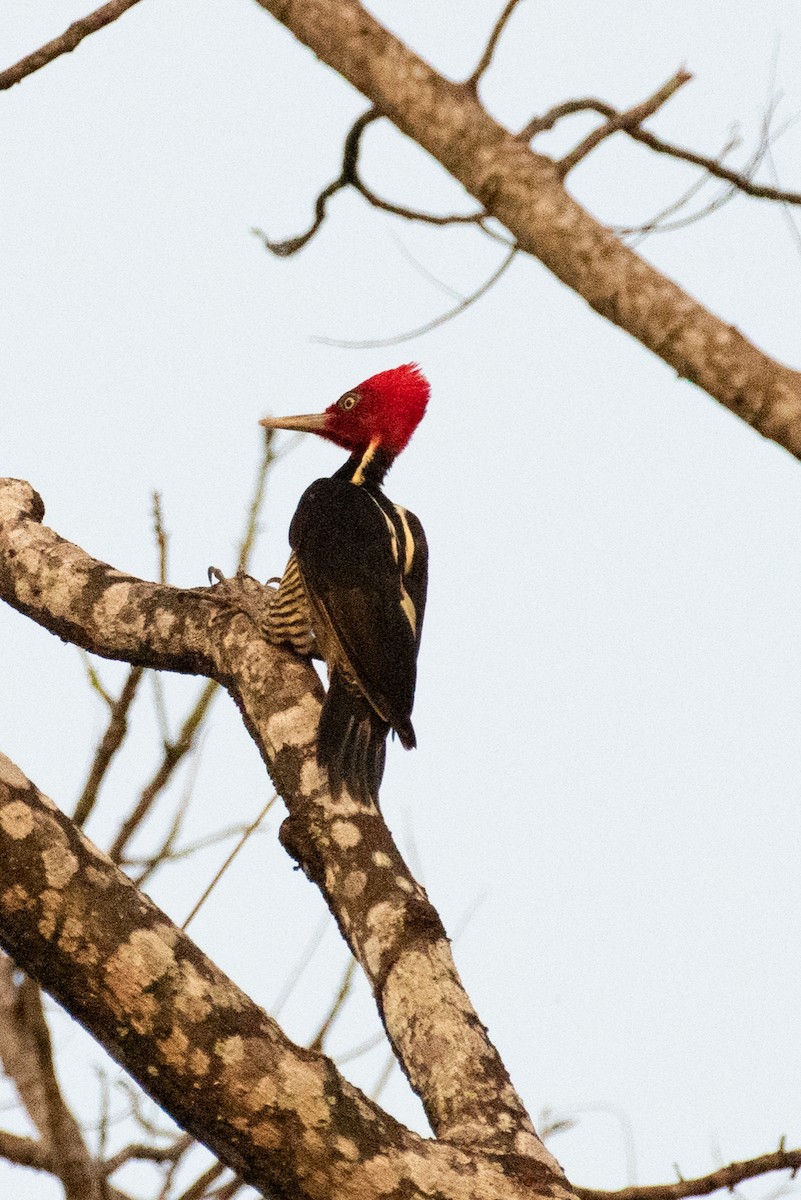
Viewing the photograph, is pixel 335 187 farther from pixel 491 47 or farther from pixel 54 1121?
pixel 54 1121

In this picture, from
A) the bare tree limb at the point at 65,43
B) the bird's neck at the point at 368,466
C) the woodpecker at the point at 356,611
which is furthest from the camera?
the bird's neck at the point at 368,466

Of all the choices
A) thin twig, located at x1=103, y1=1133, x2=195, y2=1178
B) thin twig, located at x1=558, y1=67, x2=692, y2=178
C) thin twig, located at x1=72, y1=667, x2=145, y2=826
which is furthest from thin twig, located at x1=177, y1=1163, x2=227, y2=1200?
thin twig, located at x1=558, y1=67, x2=692, y2=178

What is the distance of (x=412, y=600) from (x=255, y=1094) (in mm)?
Result: 2385

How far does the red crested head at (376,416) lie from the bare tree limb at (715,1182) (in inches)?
115

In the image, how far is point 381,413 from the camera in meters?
4.84

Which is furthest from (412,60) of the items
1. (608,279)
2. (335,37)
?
(608,279)

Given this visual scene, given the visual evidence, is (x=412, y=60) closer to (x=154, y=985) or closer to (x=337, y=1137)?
(x=154, y=985)

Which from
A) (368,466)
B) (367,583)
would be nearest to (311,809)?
(367,583)

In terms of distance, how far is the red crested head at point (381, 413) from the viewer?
15.9ft

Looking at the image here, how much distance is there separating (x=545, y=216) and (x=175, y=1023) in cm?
129

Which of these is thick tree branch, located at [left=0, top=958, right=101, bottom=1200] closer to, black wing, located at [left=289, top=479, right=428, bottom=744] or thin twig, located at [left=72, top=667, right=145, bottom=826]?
thin twig, located at [left=72, top=667, right=145, bottom=826]

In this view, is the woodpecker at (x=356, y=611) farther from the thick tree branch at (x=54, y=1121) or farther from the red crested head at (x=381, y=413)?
the thick tree branch at (x=54, y=1121)

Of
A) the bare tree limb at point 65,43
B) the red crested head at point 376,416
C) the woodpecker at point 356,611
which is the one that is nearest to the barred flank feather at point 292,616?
the woodpecker at point 356,611

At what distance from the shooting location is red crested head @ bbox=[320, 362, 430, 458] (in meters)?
4.84
